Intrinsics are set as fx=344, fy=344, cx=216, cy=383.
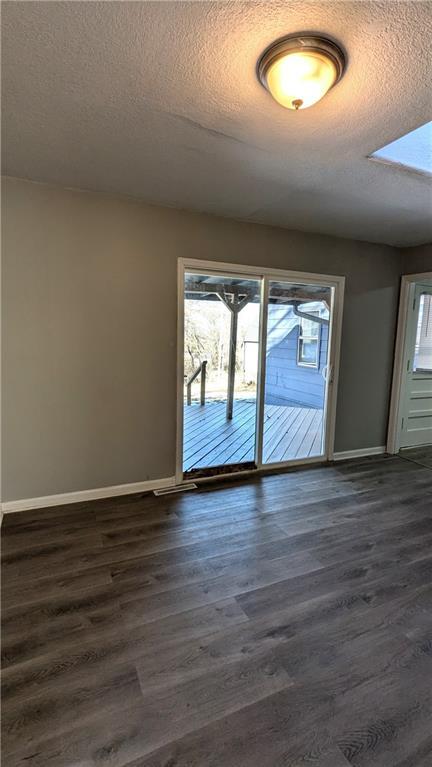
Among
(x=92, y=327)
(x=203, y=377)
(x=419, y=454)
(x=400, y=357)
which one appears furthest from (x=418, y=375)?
(x=92, y=327)

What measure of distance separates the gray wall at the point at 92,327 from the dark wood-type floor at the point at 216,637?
1.57 feet

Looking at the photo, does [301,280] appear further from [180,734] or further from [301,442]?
[180,734]

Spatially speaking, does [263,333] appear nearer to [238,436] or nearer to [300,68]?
[238,436]

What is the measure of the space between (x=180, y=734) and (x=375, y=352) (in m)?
3.95

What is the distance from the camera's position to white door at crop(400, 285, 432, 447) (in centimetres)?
427

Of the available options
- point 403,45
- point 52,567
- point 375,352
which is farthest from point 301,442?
point 403,45

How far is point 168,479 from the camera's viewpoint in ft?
10.9

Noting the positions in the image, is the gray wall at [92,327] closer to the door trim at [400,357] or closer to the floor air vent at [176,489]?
the floor air vent at [176,489]

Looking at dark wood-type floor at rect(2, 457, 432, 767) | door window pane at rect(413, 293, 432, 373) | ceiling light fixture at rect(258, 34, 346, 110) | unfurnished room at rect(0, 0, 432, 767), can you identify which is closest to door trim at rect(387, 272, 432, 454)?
unfurnished room at rect(0, 0, 432, 767)

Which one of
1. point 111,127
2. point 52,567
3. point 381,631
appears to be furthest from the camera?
point 52,567

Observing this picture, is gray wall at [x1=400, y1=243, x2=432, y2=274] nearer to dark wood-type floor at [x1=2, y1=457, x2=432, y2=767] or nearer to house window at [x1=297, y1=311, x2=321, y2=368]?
house window at [x1=297, y1=311, x2=321, y2=368]

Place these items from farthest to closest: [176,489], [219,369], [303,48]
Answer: [219,369], [176,489], [303,48]

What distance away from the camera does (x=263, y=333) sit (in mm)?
3562

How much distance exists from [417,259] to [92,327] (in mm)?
3725
